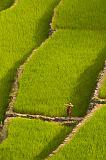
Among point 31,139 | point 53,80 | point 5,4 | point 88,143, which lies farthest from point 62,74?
point 5,4

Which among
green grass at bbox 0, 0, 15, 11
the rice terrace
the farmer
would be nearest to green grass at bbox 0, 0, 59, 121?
the rice terrace

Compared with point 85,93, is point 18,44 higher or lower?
higher

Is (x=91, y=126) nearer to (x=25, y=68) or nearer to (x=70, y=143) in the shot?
(x=70, y=143)

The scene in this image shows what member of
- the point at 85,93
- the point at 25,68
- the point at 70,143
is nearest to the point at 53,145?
the point at 70,143

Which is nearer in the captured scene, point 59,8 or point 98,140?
point 98,140

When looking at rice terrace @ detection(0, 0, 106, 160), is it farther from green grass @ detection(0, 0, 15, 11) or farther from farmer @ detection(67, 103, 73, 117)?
green grass @ detection(0, 0, 15, 11)

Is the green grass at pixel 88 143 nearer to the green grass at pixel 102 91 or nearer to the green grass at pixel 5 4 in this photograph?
the green grass at pixel 102 91
